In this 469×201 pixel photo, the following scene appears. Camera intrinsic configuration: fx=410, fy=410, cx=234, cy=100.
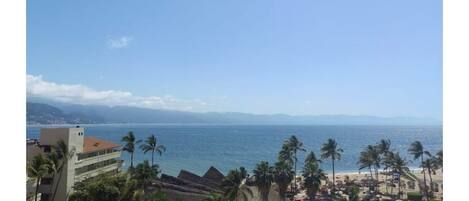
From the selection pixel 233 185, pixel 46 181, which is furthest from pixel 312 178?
pixel 46 181

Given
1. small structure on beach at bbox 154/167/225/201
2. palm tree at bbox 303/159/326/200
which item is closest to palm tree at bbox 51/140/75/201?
small structure on beach at bbox 154/167/225/201

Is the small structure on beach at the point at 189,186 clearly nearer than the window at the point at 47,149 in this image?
No

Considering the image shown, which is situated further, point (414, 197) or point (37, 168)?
point (414, 197)

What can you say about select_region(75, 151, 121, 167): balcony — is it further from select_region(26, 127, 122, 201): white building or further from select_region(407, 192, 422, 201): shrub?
select_region(407, 192, 422, 201): shrub

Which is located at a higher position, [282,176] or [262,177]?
[262,177]

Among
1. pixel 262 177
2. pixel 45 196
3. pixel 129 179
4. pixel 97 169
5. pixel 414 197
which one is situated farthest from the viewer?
pixel 414 197

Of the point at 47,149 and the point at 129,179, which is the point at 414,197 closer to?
the point at 129,179

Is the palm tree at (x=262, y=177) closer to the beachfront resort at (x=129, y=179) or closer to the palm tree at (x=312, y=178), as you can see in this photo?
the beachfront resort at (x=129, y=179)

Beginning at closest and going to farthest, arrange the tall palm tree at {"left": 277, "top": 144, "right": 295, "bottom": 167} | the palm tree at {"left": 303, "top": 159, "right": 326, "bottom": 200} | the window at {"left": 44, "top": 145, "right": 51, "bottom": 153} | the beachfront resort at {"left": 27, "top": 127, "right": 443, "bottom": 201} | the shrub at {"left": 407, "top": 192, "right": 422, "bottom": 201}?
the beachfront resort at {"left": 27, "top": 127, "right": 443, "bottom": 201}, the window at {"left": 44, "top": 145, "right": 51, "bottom": 153}, the palm tree at {"left": 303, "top": 159, "right": 326, "bottom": 200}, the shrub at {"left": 407, "top": 192, "right": 422, "bottom": 201}, the tall palm tree at {"left": 277, "top": 144, "right": 295, "bottom": 167}

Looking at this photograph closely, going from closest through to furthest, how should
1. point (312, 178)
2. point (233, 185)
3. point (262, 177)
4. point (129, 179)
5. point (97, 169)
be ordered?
point (129, 179), point (233, 185), point (97, 169), point (262, 177), point (312, 178)

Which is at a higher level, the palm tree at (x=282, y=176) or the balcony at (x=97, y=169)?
the balcony at (x=97, y=169)

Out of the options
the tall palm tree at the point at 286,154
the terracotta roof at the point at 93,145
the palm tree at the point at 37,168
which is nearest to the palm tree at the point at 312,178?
the tall palm tree at the point at 286,154

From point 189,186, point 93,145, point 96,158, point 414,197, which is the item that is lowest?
point 414,197

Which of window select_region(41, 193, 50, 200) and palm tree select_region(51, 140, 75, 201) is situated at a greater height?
palm tree select_region(51, 140, 75, 201)
